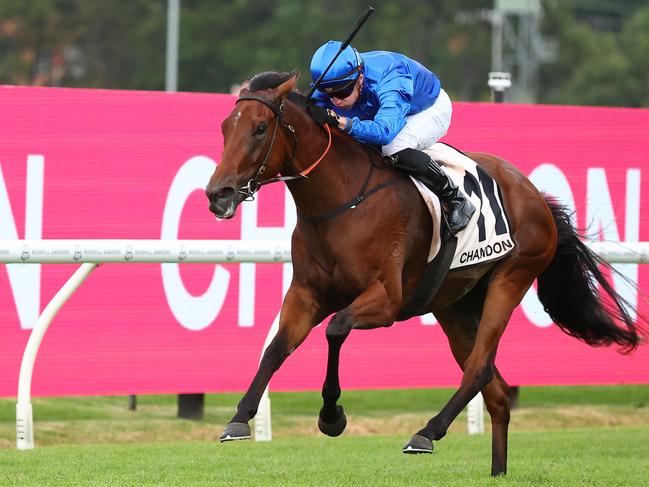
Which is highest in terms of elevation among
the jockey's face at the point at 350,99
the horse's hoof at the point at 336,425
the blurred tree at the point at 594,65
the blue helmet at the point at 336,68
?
the blurred tree at the point at 594,65

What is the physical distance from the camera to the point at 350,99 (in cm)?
575

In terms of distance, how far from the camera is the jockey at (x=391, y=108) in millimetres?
5566

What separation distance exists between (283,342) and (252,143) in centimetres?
81

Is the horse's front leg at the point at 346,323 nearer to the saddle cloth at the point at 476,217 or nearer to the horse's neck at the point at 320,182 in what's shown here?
the horse's neck at the point at 320,182

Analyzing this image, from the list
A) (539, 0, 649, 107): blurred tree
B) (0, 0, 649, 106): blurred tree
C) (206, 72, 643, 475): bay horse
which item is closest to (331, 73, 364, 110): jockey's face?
(206, 72, 643, 475): bay horse

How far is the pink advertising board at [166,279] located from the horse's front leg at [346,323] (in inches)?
88.0

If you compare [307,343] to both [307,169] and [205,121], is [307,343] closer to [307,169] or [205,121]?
[205,121]

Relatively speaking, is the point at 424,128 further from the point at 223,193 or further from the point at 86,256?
the point at 86,256

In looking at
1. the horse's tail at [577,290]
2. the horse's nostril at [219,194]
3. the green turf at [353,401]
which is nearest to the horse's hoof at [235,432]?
the horse's nostril at [219,194]

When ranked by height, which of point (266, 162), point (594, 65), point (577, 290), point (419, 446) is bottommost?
point (419, 446)

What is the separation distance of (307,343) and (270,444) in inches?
40.4

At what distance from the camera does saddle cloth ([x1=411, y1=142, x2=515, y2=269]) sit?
19.9 feet

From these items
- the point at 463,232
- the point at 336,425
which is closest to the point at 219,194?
the point at 336,425

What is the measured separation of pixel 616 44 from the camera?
156 feet
